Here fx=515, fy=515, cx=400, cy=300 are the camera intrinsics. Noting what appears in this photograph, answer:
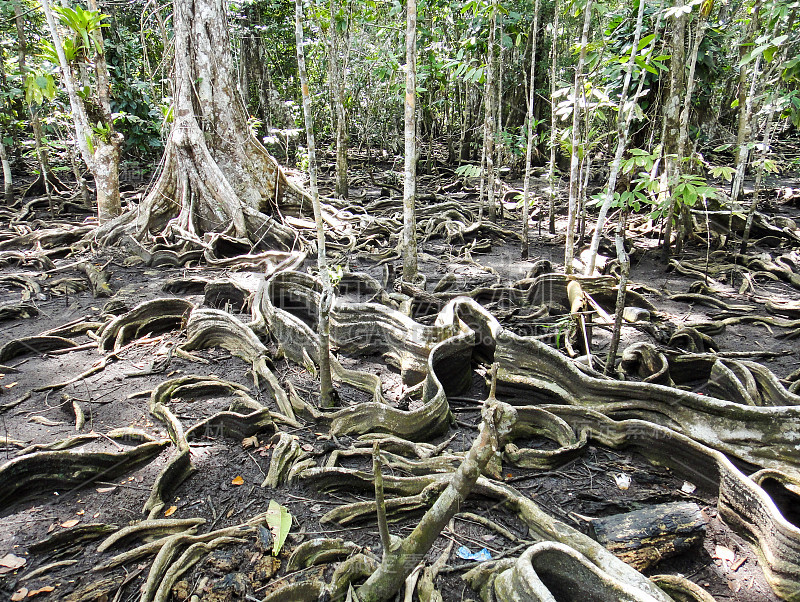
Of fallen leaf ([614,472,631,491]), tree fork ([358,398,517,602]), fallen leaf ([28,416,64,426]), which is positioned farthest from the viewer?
fallen leaf ([28,416,64,426])

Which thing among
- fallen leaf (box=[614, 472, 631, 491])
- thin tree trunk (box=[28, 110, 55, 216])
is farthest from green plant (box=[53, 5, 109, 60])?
fallen leaf (box=[614, 472, 631, 491])

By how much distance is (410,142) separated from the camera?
Answer: 570cm

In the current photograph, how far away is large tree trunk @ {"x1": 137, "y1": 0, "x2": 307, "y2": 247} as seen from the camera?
8102 millimetres

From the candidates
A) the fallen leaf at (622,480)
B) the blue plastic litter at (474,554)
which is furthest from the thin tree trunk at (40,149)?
the fallen leaf at (622,480)

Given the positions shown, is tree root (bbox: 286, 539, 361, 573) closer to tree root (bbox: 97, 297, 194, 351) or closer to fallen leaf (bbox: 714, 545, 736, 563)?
fallen leaf (bbox: 714, 545, 736, 563)

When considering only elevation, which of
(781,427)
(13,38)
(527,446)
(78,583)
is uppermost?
(13,38)

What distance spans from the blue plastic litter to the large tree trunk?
636cm

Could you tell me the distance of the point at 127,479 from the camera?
338 cm

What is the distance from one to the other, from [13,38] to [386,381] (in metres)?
14.6

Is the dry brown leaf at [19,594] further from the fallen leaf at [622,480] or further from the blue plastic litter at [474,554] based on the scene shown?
the fallen leaf at [622,480]

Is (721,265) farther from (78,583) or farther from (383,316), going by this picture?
(78,583)

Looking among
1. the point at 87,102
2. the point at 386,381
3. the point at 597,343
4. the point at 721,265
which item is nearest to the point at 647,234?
the point at 721,265

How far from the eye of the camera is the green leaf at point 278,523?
2.71 m

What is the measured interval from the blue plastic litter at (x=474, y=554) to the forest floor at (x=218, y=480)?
0.03 m
